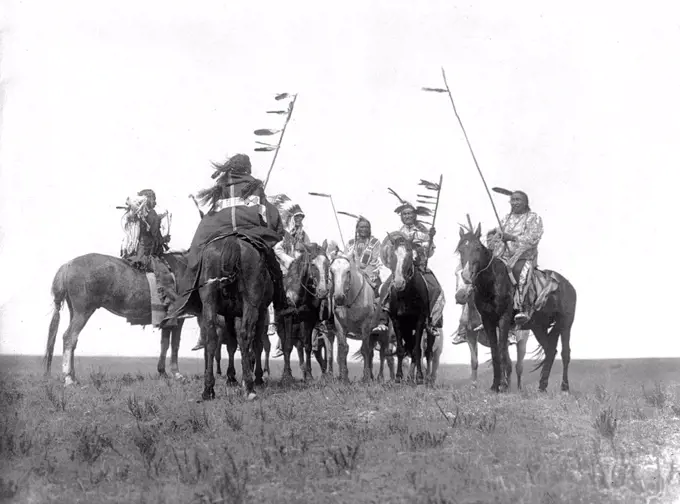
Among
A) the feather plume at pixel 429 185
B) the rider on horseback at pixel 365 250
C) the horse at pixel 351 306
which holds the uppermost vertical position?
the feather plume at pixel 429 185

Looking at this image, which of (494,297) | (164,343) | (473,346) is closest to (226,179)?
(494,297)

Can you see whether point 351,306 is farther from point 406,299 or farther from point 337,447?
point 337,447

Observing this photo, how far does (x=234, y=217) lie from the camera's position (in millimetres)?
12422

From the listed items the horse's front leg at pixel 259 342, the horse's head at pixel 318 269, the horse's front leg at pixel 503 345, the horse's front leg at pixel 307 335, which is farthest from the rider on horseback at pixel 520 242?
the horse's front leg at pixel 259 342

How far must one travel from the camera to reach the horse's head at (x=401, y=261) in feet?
48.0

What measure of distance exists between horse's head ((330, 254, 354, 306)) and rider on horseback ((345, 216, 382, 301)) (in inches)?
107

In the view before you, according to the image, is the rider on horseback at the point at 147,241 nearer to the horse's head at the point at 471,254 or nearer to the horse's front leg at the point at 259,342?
the horse's front leg at the point at 259,342

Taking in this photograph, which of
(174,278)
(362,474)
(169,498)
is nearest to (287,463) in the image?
(362,474)

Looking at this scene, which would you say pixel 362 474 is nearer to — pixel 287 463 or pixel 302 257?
pixel 287 463

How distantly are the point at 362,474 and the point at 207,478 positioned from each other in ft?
4.86

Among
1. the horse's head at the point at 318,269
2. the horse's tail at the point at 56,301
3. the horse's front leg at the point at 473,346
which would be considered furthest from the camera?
the horse's front leg at the point at 473,346

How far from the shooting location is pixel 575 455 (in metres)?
8.49

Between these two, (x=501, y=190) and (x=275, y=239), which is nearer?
(x=275, y=239)

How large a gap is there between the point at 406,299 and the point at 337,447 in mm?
6573
